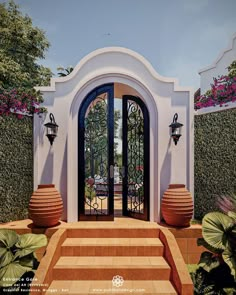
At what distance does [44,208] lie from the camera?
153 inches

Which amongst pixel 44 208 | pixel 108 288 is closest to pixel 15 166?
pixel 44 208

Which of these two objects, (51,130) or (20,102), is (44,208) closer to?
(51,130)

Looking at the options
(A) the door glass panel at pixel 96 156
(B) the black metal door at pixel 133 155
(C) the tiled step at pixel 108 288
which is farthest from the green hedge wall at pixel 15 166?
(B) the black metal door at pixel 133 155

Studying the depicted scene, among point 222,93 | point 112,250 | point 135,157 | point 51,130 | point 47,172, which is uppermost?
point 222,93

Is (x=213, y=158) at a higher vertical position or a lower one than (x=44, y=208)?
higher

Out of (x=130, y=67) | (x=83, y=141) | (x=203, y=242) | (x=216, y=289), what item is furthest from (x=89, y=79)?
(x=216, y=289)

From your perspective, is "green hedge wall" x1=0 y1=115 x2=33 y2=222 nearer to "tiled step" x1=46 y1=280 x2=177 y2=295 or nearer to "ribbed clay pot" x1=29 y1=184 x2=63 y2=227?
"ribbed clay pot" x1=29 y1=184 x2=63 y2=227

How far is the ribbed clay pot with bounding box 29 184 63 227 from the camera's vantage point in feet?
12.7

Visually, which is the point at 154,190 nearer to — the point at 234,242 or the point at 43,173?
the point at 234,242

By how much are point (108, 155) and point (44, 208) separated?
181 cm

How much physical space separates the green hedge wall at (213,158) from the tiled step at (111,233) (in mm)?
1596

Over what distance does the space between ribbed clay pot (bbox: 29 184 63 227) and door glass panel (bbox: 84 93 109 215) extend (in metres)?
0.86

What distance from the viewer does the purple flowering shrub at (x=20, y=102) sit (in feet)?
14.7

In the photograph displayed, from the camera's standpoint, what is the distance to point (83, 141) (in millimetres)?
4715
